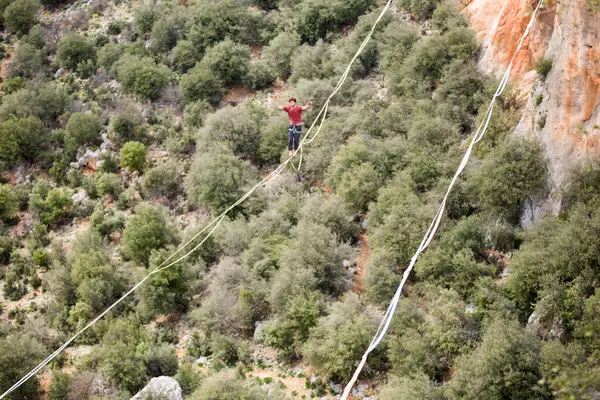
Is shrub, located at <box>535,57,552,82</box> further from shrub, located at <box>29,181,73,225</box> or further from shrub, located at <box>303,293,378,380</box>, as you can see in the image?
shrub, located at <box>29,181,73,225</box>

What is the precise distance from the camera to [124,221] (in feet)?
A: 106

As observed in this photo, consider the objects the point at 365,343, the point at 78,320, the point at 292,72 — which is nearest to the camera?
the point at 365,343

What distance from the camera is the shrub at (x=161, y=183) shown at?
33000 millimetres

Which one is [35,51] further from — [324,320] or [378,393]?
[378,393]

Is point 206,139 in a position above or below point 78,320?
above

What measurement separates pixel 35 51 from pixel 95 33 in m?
3.71

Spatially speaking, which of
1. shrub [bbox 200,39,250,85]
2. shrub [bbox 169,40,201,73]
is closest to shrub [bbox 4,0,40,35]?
shrub [bbox 169,40,201,73]

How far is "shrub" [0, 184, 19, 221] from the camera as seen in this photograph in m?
33.7

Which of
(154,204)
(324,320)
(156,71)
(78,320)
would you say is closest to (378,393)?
(324,320)

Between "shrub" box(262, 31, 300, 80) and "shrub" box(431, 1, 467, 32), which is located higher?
"shrub" box(431, 1, 467, 32)

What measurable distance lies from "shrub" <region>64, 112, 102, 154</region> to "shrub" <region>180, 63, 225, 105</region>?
16.0 ft

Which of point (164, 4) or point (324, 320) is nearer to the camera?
point (324, 320)

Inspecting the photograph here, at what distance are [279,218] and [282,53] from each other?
39.3 ft

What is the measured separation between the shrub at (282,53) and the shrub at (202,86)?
115 inches
